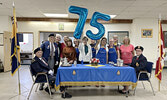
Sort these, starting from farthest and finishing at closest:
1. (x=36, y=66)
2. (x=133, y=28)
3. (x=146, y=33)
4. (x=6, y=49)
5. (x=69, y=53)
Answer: (x=133, y=28) → (x=146, y=33) → (x=6, y=49) → (x=69, y=53) → (x=36, y=66)

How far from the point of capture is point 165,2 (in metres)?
4.46

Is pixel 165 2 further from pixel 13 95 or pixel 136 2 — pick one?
pixel 13 95

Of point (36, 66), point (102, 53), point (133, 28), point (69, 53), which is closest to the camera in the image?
point (36, 66)

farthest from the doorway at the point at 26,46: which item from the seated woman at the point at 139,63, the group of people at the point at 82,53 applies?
the seated woman at the point at 139,63

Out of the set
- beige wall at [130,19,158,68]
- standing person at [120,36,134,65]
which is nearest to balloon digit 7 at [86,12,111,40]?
standing person at [120,36,134,65]

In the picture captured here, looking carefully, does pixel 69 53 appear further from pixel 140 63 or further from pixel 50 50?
pixel 140 63

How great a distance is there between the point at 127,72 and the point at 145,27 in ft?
16.1

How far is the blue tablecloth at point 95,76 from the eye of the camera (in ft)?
9.78

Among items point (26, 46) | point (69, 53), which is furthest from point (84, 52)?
point (26, 46)

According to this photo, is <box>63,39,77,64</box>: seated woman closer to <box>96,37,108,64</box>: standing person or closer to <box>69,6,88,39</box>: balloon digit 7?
<box>69,6,88,39</box>: balloon digit 7

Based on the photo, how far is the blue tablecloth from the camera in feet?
9.78

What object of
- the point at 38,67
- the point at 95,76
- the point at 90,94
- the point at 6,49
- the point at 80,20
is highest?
the point at 80,20

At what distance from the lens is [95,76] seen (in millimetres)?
3037

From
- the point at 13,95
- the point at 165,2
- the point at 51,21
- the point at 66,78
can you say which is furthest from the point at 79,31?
the point at 51,21
